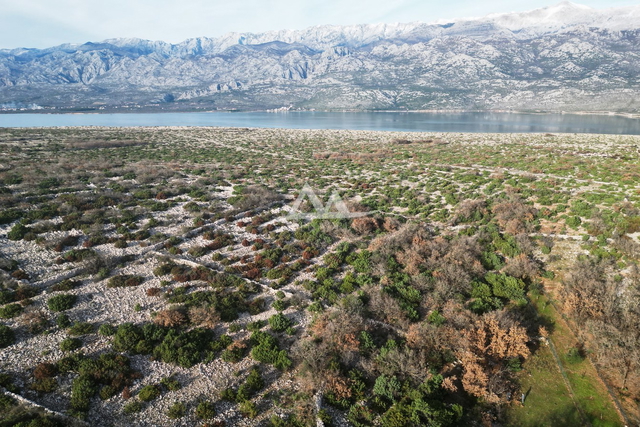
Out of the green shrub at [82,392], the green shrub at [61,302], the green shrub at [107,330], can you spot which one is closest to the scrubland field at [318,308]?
the green shrub at [82,392]

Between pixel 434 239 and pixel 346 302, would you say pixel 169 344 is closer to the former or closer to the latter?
pixel 346 302

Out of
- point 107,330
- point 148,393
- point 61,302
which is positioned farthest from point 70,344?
point 148,393

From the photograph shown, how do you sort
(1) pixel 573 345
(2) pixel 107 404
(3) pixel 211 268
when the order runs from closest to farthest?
(2) pixel 107 404 < (1) pixel 573 345 < (3) pixel 211 268

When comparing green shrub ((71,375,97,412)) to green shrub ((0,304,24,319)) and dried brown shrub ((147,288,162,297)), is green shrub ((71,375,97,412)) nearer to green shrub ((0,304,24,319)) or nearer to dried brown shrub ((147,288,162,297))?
dried brown shrub ((147,288,162,297))

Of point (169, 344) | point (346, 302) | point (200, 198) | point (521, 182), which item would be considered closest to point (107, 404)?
point (169, 344)

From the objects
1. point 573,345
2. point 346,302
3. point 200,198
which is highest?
point 200,198

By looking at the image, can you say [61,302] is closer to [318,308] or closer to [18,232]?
[18,232]
